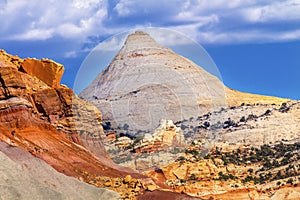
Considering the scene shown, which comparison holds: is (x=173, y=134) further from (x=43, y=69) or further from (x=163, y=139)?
(x=43, y=69)

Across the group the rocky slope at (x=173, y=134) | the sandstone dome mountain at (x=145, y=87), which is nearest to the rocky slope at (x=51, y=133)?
the rocky slope at (x=173, y=134)

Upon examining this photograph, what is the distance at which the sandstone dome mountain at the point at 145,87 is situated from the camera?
80000mm

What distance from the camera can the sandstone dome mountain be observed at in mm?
80000

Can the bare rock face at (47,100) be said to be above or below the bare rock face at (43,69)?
below

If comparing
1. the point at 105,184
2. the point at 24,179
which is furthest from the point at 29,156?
the point at 105,184

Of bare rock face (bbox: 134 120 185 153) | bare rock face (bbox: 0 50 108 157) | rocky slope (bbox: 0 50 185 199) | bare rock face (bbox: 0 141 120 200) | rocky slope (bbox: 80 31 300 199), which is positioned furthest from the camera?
bare rock face (bbox: 134 120 185 153)

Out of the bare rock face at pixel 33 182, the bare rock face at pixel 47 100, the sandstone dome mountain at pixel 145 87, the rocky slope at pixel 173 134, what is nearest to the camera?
the bare rock face at pixel 33 182

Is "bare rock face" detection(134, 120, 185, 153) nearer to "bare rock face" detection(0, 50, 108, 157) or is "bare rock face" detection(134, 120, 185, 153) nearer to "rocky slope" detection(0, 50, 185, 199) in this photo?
"rocky slope" detection(0, 50, 185, 199)

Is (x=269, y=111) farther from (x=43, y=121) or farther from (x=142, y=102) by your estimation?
(x=43, y=121)

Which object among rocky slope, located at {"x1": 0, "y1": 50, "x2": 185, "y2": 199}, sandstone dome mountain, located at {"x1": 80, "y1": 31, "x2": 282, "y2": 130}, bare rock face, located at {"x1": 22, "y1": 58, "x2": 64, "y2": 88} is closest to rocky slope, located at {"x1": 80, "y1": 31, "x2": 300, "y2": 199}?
sandstone dome mountain, located at {"x1": 80, "y1": 31, "x2": 282, "y2": 130}

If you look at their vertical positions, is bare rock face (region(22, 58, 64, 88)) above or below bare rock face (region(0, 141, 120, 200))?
above

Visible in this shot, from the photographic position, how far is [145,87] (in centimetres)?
8606

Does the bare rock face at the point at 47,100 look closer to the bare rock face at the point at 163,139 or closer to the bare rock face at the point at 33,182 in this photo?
the bare rock face at the point at 163,139

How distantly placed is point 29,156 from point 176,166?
3609cm
